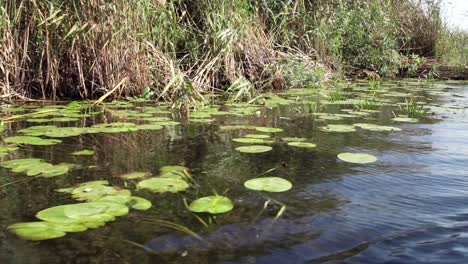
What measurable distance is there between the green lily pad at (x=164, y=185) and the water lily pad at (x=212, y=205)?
0.15m

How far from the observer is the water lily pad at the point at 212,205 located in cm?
137

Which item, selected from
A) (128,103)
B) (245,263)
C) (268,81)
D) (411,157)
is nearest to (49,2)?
(128,103)

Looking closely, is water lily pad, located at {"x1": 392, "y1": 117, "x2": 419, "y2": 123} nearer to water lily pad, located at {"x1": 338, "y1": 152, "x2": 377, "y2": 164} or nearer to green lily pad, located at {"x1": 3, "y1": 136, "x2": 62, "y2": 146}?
water lily pad, located at {"x1": 338, "y1": 152, "x2": 377, "y2": 164}

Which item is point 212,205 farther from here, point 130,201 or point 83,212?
point 83,212

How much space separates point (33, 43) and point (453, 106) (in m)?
3.99

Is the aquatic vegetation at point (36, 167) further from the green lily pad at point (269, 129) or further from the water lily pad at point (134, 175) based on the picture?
the green lily pad at point (269, 129)

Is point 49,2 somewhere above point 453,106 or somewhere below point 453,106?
above

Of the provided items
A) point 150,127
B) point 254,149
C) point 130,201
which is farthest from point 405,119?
point 130,201

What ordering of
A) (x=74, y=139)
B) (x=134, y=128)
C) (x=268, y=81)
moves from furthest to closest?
1. (x=268, y=81)
2. (x=134, y=128)
3. (x=74, y=139)

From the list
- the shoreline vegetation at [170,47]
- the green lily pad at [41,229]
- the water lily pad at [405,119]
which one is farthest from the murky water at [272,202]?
the shoreline vegetation at [170,47]

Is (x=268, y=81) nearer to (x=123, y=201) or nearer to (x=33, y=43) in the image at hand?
(x=33, y=43)

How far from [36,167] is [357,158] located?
1429mm

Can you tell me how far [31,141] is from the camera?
87.5 inches

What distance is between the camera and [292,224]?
129cm
